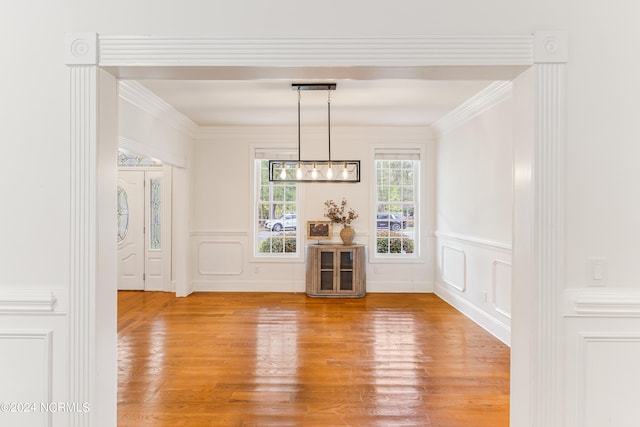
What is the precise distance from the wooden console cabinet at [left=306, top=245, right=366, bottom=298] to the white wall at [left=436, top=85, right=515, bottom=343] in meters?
1.39

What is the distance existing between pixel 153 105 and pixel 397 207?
4.17 m

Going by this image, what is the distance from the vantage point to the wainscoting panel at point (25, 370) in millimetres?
1779

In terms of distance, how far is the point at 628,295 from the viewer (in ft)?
5.78

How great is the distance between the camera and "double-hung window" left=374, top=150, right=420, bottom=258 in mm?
6801

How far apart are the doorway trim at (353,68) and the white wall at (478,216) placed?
2460 millimetres

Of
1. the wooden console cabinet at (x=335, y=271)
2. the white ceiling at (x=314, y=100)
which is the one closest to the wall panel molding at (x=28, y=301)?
the white ceiling at (x=314, y=100)

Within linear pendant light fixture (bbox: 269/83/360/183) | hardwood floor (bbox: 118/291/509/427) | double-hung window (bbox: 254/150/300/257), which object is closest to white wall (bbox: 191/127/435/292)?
double-hung window (bbox: 254/150/300/257)

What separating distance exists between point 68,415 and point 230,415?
110 centimetres

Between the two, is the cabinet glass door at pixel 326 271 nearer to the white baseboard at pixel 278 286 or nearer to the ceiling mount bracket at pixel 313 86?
the white baseboard at pixel 278 286

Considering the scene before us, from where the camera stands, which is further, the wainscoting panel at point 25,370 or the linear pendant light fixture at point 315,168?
the linear pendant light fixture at point 315,168

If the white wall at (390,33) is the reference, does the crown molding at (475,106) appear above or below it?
above

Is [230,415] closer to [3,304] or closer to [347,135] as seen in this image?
[3,304]

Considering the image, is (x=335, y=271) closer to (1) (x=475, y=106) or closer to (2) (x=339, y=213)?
(2) (x=339, y=213)

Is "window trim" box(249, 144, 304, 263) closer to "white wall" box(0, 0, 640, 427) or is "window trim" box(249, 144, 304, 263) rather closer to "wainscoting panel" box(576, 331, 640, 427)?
"white wall" box(0, 0, 640, 427)
